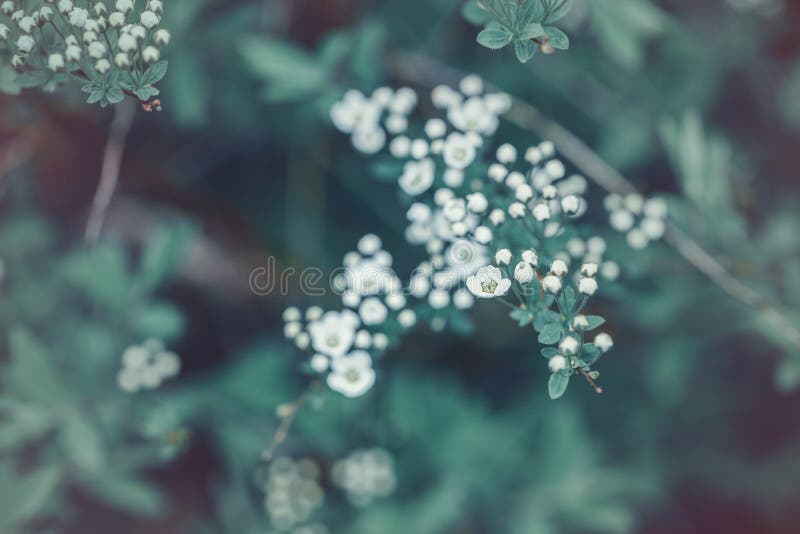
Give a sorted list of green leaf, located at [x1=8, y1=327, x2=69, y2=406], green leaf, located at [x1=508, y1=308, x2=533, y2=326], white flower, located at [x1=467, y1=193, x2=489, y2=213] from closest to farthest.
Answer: green leaf, located at [x1=508, y1=308, x2=533, y2=326] → white flower, located at [x1=467, y1=193, x2=489, y2=213] → green leaf, located at [x1=8, y1=327, x2=69, y2=406]

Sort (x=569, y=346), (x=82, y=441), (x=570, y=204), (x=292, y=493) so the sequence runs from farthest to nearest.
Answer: (x=292, y=493) < (x=82, y=441) < (x=570, y=204) < (x=569, y=346)

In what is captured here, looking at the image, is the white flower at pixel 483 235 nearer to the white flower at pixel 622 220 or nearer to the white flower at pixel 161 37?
the white flower at pixel 622 220

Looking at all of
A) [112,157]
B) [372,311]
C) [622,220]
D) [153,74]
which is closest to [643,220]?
[622,220]

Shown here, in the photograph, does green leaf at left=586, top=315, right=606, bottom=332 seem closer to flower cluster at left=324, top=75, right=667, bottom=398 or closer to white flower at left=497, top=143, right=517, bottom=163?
flower cluster at left=324, top=75, right=667, bottom=398

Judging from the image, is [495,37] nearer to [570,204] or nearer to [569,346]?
[570,204]

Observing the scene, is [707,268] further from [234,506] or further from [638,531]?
[234,506]

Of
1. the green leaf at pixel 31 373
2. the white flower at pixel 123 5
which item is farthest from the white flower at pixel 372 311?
the green leaf at pixel 31 373

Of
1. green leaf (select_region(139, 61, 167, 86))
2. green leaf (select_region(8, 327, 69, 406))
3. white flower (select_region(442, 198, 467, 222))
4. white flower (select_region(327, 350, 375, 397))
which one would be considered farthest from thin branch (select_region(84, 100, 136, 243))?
white flower (select_region(442, 198, 467, 222))

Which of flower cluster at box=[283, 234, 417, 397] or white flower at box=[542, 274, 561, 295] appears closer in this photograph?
white flower at box=[542, 274, 561, 295]
